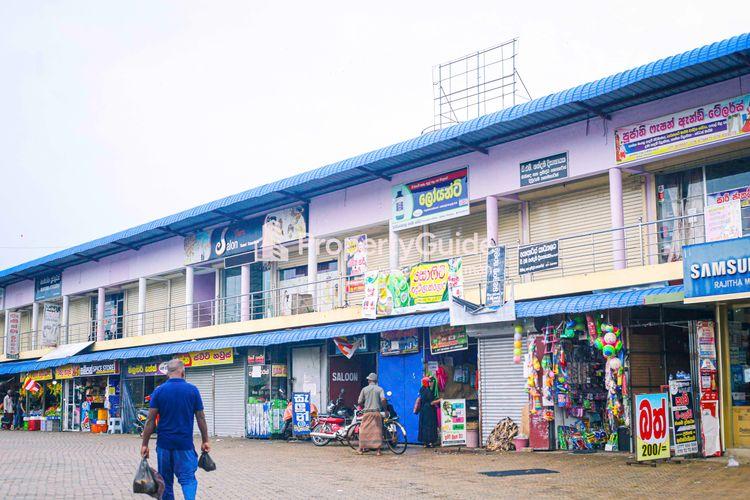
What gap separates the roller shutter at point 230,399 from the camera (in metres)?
24.5

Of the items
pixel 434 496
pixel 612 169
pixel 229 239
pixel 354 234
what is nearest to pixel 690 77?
pixel 612 169

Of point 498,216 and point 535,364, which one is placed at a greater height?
point 498,216

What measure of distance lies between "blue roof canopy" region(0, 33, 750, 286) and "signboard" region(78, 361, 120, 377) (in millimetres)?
4846

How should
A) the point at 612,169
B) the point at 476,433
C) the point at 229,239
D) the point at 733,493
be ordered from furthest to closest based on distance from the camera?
the point at 229,239 → the point at 476,433 → the point at 612,169 → the point at 733,493

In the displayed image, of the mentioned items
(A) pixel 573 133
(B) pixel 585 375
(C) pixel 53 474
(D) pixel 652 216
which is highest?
(A) pixel 573 133

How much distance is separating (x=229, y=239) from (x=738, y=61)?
16.3 meters

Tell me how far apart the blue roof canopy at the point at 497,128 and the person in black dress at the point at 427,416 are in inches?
206

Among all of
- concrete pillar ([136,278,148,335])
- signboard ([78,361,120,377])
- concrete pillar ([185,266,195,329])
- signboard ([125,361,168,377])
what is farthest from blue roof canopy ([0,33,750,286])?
signboard ([78,361,120,377])

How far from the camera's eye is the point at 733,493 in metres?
10.4

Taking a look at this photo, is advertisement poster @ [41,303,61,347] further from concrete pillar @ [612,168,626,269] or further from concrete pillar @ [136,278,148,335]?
concrete pillar @ [612,168,626,269]

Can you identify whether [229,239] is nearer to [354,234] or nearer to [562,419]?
[354,234]

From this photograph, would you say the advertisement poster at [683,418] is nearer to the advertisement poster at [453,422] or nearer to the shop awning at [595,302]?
the shop awning at [595,302]

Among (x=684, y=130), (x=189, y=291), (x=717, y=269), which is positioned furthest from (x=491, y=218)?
(x=189, y=291)

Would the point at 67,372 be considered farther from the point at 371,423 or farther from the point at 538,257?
the point at 538,257
